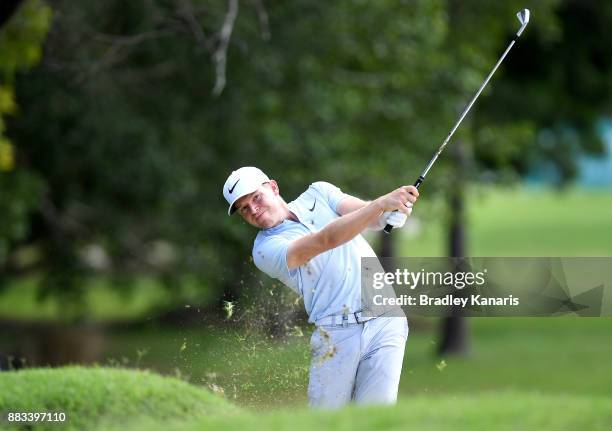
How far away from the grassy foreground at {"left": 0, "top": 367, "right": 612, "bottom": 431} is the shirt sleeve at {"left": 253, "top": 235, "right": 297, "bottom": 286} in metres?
0.68

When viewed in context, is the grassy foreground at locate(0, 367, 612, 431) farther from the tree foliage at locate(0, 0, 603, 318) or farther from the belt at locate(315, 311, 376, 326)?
the tree foliage at locate(0, 0, 603, 318)

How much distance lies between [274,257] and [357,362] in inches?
26.5

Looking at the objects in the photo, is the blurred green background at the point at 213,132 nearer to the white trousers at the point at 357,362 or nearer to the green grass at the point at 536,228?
the white trousers at the point at 357,362

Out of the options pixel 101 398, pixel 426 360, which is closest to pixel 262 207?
pixel 101 398

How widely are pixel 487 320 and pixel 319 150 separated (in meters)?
17.6

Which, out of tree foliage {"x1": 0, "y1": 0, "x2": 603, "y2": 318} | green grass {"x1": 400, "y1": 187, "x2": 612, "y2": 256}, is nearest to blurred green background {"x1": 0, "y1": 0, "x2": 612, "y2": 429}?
tree foliage {"x1": 0, "y1": 0, "x2": 603, "y2": 318}

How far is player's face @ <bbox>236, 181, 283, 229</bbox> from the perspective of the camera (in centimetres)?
639

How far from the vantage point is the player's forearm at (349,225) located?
5913 millimetres

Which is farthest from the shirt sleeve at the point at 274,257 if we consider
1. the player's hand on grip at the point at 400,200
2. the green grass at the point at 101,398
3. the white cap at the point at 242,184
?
the green grass at the point at 101,398

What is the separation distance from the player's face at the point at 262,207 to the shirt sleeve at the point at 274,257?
0.11m

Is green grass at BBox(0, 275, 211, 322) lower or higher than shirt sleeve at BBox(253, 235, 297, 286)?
higher

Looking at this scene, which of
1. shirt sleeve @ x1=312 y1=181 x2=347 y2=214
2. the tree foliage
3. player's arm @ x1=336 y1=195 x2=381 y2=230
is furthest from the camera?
the tree foliage

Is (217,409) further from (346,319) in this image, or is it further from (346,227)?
(346,227)

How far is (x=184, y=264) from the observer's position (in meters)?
19.5
